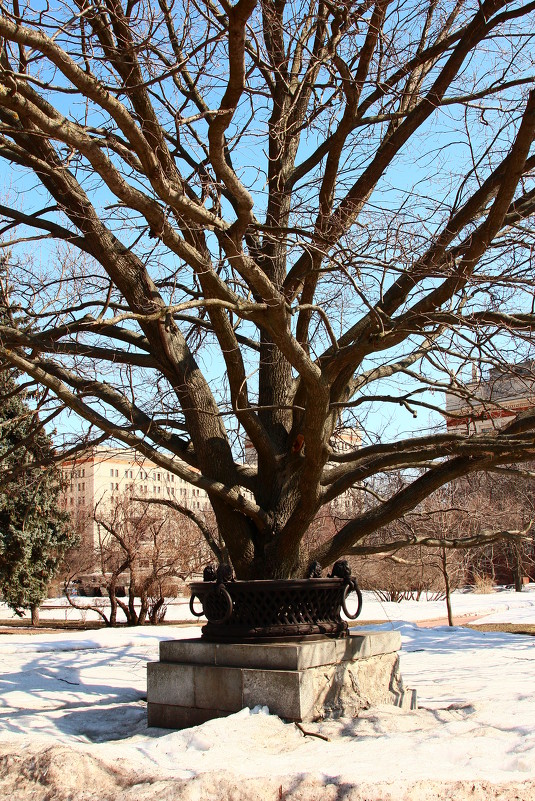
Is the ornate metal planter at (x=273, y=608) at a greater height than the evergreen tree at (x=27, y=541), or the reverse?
the evergreen tree at (x=27, y=541)

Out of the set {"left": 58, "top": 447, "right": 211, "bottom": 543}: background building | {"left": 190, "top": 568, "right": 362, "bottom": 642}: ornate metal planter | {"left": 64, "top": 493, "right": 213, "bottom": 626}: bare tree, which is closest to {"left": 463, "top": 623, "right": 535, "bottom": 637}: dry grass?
{"left": 58, "top": 447, "right": 211, "bottom": 543}: background building

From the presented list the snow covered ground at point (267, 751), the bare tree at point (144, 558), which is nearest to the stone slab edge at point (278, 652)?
the snow covered ground at point (267, 751)

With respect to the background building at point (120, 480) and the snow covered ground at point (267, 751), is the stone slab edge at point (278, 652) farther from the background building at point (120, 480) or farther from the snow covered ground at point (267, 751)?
the background building at point (120, 480)

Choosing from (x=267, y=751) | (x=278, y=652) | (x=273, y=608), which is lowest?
(x=267, y=751)

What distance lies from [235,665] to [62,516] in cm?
1480

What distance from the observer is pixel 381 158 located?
6.24m

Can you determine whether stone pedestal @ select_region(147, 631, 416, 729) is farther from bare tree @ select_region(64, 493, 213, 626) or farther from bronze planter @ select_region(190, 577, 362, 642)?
bare tree @ select_region(64, 493, 213, 626)

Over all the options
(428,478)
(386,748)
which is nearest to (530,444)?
(428,478)

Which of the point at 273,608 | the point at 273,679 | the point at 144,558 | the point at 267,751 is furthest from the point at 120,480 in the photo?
the point at 267,751

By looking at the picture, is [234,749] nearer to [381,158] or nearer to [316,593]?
[316,593]

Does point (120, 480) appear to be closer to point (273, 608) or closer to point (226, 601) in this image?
point (226, 601)

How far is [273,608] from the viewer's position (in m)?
5.31

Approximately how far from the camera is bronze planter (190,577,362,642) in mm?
5277

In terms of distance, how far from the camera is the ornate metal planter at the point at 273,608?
5.28 m
